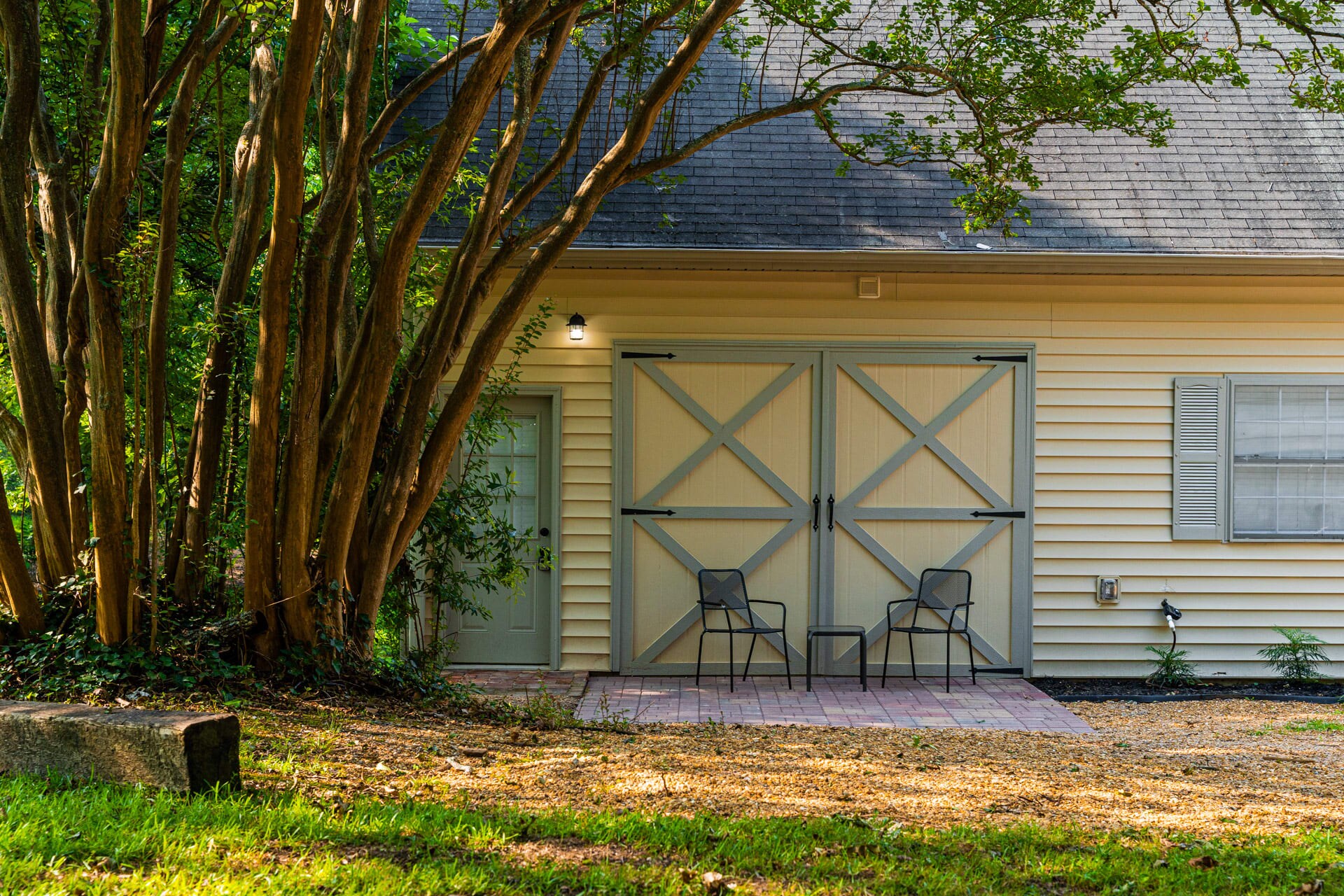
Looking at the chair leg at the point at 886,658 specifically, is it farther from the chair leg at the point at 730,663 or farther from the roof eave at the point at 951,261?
the roof eave at the point at 951,261

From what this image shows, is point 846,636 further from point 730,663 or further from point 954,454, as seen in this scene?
point 954,454

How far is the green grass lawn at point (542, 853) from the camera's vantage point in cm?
263

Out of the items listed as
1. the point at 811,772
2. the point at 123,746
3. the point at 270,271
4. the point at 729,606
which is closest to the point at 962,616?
the point at 729,606

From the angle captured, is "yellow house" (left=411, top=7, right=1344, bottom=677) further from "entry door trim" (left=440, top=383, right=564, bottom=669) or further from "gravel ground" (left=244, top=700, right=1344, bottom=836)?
"gravel ground" (left=244, top=700, right=1344, bottom=836)

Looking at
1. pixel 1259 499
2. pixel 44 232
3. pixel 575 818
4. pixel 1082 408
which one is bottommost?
pixel 575 818

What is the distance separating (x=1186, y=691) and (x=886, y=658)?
6.82 feet

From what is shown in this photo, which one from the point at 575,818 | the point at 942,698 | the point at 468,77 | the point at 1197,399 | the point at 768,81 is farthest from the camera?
the point at 768,81

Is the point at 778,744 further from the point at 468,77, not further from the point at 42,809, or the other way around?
the point at 468,77

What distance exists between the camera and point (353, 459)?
182 inches

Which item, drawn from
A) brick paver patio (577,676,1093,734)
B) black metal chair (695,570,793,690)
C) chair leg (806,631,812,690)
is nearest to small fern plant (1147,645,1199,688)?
brick paver patio (577,676,1093,734)

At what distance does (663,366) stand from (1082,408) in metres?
3.04

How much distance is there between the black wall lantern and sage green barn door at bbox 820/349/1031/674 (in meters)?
1.78

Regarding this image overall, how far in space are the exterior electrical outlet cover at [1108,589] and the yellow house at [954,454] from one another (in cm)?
1

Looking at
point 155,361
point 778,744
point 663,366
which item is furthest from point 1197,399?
point 155,361
